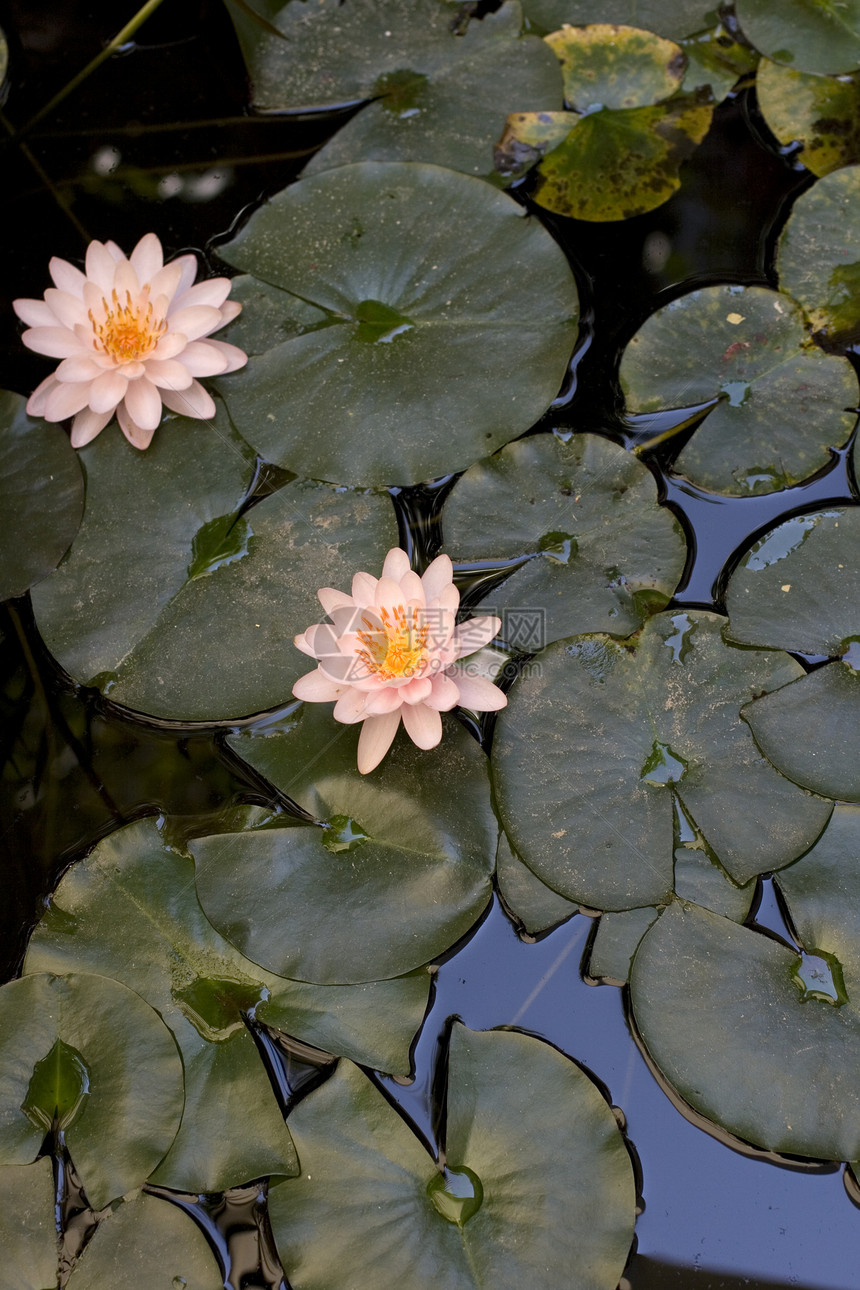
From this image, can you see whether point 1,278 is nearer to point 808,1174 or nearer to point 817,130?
point 817,130

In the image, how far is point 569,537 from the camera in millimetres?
2158

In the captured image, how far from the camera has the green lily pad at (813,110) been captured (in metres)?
2.54

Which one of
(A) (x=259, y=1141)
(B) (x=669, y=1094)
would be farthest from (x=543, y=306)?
(A) (x=259, y=1141)

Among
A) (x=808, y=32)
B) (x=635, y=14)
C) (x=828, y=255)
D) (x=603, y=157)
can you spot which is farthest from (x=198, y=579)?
(x=808, y=32)

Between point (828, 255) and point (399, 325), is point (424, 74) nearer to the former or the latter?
point (399, 325)

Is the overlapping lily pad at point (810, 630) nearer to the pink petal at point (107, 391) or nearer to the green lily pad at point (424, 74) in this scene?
the green lily pad at point (424, 74)

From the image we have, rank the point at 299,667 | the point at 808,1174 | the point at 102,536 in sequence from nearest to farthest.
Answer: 1. the point at 808,1174
2. the point at 299,667
3. the point at 102,536

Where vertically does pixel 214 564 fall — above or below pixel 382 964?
above

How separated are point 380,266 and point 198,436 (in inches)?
28.3

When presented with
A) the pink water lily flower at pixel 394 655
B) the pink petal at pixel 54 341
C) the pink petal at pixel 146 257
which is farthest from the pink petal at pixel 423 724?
the pink petal at pixel 146 257

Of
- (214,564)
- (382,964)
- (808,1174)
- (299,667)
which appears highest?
(214,564)

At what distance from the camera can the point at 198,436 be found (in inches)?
92.9

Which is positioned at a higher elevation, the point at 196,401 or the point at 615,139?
the point at 615,139

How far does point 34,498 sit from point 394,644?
1177 mm
